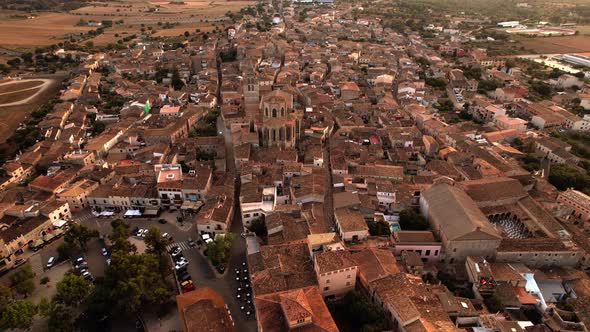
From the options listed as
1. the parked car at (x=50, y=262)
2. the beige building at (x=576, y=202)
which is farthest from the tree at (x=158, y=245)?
the beige building at (x=576, y=202)

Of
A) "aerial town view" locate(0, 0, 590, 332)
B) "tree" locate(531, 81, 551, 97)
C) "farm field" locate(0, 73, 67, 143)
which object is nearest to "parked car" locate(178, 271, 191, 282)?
"aerial town view" locate(0, 0, 590, 332)

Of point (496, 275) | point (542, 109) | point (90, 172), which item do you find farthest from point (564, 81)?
point (90, 172)

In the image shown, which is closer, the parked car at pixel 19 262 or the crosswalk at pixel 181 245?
the parked car at pixel 19 262

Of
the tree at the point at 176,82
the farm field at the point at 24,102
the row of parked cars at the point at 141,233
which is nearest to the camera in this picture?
the row of parked cars at the point at 141,233

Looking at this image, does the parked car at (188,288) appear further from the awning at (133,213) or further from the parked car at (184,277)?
the awning at (133,213)

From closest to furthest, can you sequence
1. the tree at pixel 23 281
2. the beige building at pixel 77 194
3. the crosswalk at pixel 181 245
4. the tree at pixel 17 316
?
the tree at pixel 17 316
the tree at pixel 23 281
the crosswalk at pixel 181 245
the beige building at pixel 77 194

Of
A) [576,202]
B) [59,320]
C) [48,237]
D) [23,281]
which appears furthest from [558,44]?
[23,281]

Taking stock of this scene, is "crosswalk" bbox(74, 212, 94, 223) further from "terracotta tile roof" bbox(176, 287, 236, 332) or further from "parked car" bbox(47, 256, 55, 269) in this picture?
"terracotta tile roof" bbox(176, 287, 236, 332)
